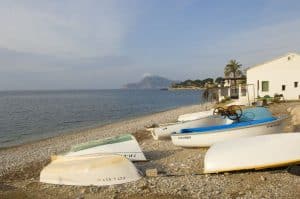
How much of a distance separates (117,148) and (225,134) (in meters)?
4.34

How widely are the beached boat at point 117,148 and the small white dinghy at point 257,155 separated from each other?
3.38 metres

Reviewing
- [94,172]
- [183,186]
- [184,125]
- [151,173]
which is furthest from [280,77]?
[94,172]

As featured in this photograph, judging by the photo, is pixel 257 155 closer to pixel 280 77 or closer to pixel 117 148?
pixel 117 148

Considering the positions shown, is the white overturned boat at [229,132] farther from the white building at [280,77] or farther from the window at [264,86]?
the window at [264,86]

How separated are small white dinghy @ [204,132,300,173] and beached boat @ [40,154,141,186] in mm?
2456

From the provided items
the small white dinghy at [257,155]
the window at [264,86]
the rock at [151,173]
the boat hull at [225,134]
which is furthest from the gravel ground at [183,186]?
the window at [264,86]

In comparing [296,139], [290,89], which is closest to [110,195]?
[296,139]

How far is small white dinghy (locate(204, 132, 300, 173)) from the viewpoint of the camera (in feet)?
32.8

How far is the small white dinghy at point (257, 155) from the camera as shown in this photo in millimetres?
10000

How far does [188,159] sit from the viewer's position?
12.8 metres

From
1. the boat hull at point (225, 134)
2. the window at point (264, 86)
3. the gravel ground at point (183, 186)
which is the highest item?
the window at point (264, 86)

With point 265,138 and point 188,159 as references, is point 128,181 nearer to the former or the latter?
point 188,159

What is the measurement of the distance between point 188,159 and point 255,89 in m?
26.5

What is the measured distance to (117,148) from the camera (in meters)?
13.6
